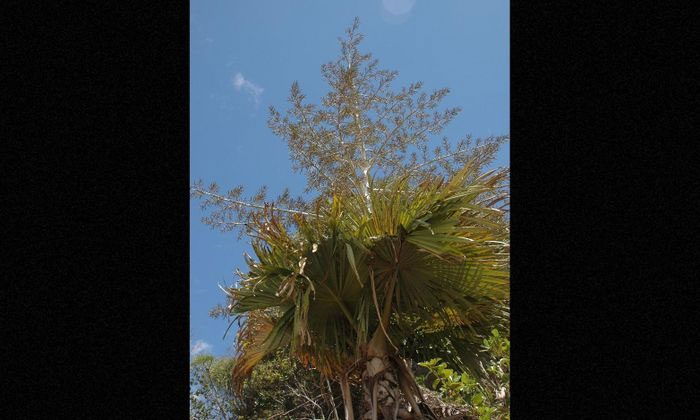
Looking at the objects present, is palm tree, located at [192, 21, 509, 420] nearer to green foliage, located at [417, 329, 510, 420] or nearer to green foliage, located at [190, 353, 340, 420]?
green foliage, located at [417, 329, 510, 420]

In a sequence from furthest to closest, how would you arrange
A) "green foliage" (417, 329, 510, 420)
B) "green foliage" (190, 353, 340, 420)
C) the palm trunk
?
"green foliage" (190, 353, 340, 420)
the palm trunk
"green foliage" (417, 329, 510, 420)

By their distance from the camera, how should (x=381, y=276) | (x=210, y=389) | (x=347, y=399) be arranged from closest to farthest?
(x=381, y=276)
(x=347, y=399)
(x=210, y=389)

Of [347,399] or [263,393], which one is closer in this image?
[347,399]

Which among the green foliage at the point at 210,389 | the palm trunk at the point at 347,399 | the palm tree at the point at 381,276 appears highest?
the palm tree at the point at 381,276

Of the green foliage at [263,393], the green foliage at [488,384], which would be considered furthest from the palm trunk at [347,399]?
the green foliage at [263,393]

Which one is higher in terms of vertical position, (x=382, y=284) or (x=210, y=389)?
(x=382, y=284)
